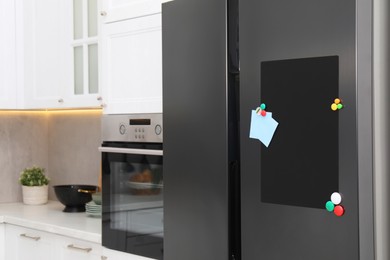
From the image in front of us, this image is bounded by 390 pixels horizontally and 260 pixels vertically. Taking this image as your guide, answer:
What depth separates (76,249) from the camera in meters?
2.72

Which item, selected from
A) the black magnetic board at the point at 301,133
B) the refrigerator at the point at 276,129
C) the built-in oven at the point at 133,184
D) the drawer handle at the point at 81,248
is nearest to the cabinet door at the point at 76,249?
the drawer handle at the point at 81,248

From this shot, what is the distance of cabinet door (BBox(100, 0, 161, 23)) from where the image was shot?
7.67ft

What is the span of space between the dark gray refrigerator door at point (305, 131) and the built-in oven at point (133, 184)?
2.42ft

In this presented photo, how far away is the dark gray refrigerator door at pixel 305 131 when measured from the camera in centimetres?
135

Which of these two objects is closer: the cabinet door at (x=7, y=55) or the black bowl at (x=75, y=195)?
the black bowl at (x=75, y=195)

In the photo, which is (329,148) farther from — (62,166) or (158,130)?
(62,166)

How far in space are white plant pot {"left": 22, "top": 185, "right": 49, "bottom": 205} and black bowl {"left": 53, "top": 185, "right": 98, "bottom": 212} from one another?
0.41 metres

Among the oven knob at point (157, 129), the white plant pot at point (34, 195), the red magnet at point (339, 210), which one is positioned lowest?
the white plant pot at point (34, 195)

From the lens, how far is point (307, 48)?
4.72 feet

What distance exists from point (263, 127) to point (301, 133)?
116 mm

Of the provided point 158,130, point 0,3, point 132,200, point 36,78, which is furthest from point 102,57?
point 0,3

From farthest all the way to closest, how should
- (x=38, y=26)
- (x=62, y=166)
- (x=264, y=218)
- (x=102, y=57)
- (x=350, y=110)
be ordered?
(x=62, y=166), (x=38, y=26), (x=102, y=57), (x=264, y=218), (x=350, y=110)

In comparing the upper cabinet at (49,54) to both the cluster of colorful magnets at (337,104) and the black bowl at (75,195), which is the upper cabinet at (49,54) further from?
the cluster of colorful magnets at (337,104)

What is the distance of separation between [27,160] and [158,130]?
74.9 inches
